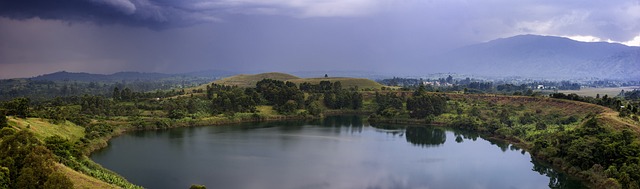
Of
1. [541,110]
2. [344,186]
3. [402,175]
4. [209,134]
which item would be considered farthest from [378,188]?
[541,110]

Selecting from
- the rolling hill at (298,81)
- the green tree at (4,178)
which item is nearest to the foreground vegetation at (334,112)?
the green tree at (4,178)

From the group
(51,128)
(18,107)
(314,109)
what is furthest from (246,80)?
(18,107)

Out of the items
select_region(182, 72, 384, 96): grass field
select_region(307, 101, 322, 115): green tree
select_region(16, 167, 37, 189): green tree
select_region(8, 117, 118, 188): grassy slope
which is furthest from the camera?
select_region(182, 72, 384, 96): grass field

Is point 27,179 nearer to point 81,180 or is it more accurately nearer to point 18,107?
point 81,180

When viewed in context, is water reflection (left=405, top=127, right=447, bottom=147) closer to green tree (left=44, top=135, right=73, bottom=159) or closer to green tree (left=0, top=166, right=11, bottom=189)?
green tree (left=44, top=135, right=73, bottom=159)

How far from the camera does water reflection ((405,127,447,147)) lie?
65000 millimetres

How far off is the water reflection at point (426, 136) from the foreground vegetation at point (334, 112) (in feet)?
17.5

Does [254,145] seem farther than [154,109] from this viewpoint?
No

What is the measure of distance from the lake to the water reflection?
16cm

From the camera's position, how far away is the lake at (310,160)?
4050 centimetres

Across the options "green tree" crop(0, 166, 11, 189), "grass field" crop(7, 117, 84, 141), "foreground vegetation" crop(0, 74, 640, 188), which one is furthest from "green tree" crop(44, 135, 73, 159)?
"green tree" crop(0, 166, 11, 189)

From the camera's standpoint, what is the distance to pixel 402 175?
43.7 meters

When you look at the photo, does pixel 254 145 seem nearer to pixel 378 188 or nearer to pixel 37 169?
pixel 378 188

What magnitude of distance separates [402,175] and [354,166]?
5514 millimetres
